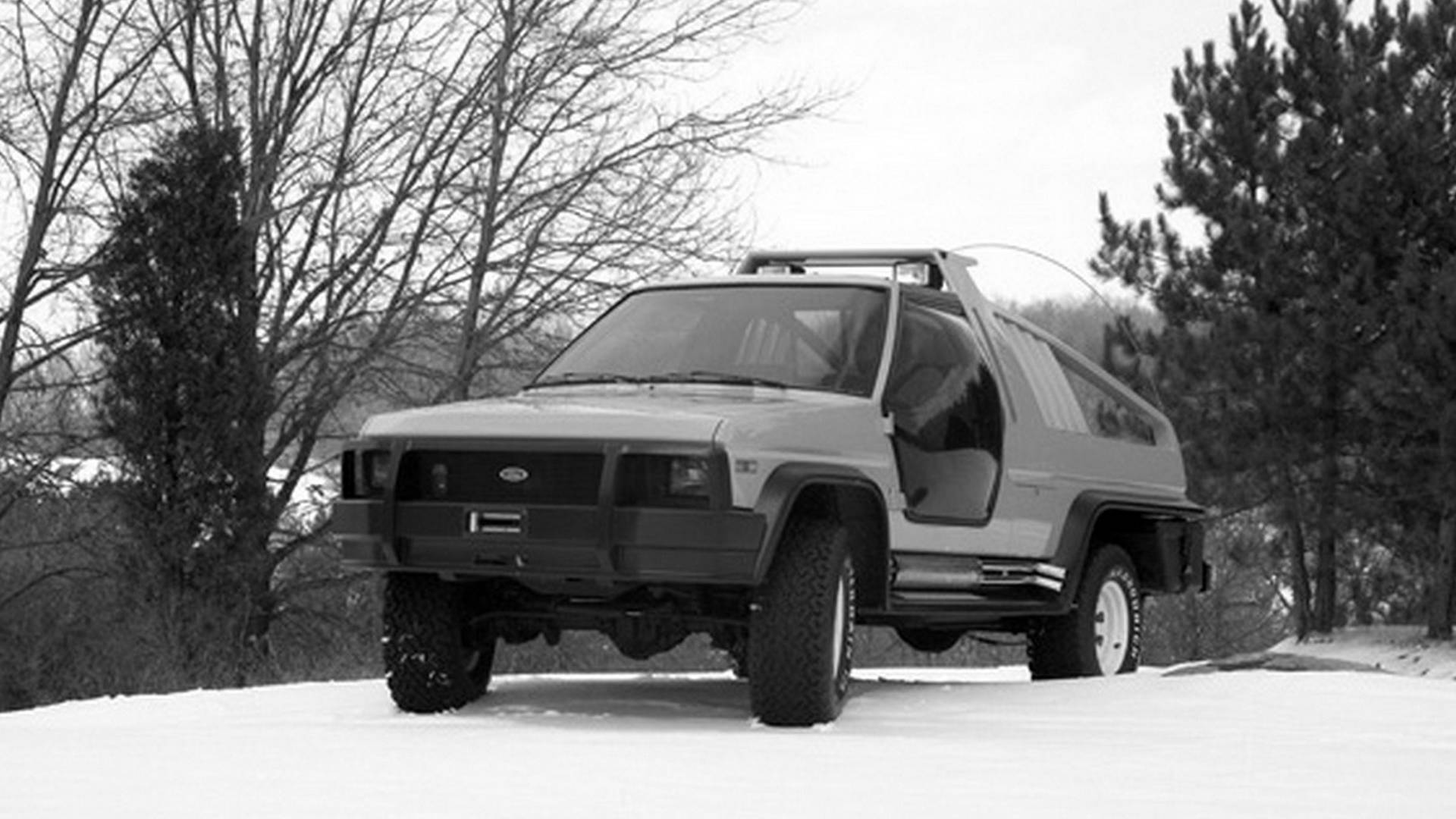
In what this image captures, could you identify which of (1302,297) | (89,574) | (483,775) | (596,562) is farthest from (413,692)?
(1302,297)

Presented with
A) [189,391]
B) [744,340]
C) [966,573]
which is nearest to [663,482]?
[744,340]

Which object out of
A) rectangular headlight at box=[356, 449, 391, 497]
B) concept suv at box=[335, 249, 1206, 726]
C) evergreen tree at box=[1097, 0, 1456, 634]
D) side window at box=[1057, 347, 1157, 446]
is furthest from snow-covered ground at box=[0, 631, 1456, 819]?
evergreen tree at box=[1097, 0, 1456, 634]

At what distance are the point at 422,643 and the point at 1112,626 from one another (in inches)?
165

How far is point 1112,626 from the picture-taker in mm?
12094

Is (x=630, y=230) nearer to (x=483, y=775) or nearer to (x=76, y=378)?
(x=76, y=378)

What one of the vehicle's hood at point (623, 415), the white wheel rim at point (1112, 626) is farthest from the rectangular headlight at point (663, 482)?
the white wheel rim at point (1112, 626)

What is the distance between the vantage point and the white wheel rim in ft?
39.3

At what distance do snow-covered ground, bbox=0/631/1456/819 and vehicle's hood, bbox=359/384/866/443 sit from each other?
3.56ft

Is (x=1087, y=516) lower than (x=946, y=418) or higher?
lower

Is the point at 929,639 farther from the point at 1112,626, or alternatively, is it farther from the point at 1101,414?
the point at 1101,414

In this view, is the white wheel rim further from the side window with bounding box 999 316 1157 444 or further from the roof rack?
the roof rack

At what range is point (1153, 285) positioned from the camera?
121ft

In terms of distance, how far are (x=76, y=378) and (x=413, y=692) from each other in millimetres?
23519

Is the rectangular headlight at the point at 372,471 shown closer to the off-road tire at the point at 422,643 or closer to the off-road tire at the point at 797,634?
the off-road tire at the point at 422,643
